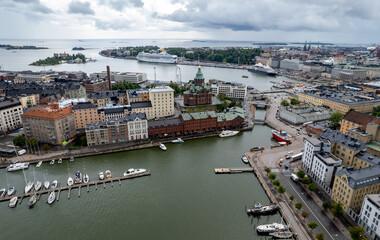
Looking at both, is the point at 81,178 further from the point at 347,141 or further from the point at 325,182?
the point at 347,141

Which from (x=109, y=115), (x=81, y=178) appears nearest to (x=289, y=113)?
(x=109, y=115)

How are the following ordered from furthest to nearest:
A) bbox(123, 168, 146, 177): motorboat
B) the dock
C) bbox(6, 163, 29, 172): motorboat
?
the dock
bbox(6, 163, 29, 172): motorboat
bbox(123, 168, 146, 177): motorboat

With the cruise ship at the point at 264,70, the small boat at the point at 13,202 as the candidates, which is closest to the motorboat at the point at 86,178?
the small boat at the point at 13,202

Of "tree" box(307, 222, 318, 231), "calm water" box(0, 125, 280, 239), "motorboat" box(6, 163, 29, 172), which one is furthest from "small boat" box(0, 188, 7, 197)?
"tree" box(307, 222, 318, 231)

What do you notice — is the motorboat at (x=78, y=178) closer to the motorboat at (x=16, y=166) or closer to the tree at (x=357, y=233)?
the motorboat at (x=16, y=166)

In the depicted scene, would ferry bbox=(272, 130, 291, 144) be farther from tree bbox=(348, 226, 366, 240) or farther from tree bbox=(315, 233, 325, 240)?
tree bbox=(315, 233, 325, 240)
